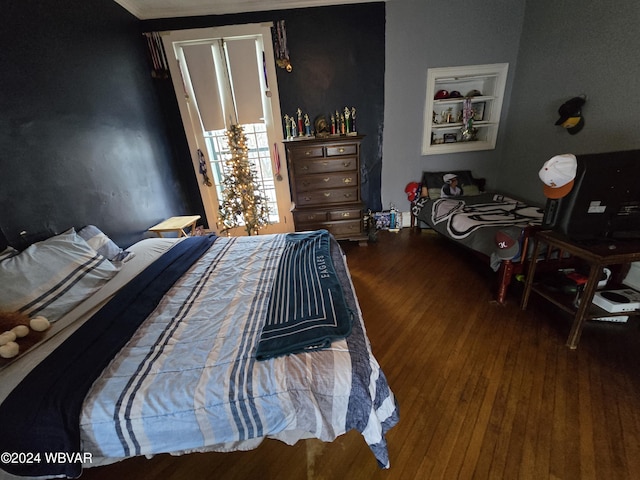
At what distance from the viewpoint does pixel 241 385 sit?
971mm

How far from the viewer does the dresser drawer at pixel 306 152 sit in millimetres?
3198

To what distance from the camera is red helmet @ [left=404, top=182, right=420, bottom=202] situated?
3794 mm

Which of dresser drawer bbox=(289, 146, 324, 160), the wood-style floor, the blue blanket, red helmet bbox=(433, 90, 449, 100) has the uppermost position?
red helmet bbox=(433, 90, 449, 100)

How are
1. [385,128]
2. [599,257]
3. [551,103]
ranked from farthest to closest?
[385,128] → [551,103] → [599,257]

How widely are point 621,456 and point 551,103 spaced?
3.34 meters

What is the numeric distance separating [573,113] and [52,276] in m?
4.40

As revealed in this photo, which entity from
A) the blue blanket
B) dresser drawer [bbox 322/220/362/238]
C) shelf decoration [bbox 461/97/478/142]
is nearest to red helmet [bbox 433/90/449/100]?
shelf decoration [bbox 461/97/478/142]

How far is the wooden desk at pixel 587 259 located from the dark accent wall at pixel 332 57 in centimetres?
250

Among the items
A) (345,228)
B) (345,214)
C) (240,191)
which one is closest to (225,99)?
(240,191)

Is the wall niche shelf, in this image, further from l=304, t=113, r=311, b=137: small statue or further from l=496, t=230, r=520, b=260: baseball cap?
l=496, t=230, r=520, b=260: baseball cap

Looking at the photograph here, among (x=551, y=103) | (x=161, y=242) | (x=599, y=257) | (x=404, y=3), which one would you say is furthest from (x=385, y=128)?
(x=161, y=242)

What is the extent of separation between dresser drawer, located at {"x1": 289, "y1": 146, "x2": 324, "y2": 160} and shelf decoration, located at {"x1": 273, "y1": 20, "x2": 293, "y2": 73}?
1.07 meters

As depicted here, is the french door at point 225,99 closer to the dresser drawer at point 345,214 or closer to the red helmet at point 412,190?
the dresser drawer at point 345,214

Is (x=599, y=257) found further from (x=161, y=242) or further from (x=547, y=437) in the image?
(x=161, y=242)
